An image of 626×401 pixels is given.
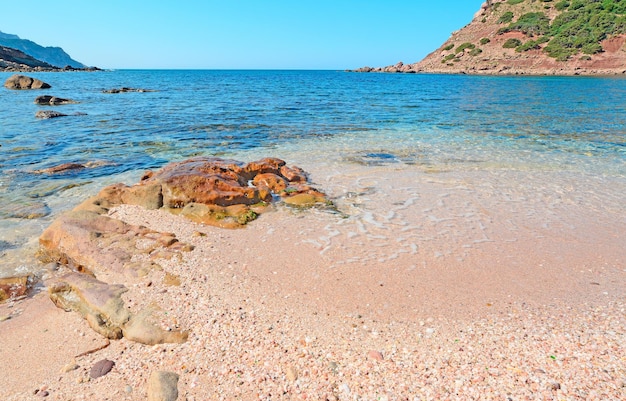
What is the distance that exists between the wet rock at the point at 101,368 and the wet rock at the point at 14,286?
6.87 ft

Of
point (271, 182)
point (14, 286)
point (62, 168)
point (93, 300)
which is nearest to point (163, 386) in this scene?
point (93, 300)

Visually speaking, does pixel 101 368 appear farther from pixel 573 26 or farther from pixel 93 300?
pixel 573 26

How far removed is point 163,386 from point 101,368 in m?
0.76

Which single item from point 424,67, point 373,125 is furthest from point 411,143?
point 424,67

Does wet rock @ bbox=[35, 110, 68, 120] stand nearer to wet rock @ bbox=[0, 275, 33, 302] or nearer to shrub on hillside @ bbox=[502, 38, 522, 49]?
wet rock @ bbox=[0, 275, 33, 302]

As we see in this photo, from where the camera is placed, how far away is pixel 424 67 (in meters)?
110

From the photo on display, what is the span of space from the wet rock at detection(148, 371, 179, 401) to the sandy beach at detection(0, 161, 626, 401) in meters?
0.08

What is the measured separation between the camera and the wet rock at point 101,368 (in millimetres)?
3485

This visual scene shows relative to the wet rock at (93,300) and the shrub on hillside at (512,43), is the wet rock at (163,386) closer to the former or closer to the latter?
the wet rock at (93,300)

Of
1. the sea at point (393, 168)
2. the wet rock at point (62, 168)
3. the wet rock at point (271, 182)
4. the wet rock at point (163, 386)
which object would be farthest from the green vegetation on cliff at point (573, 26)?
the wet rock at point (163, 386)

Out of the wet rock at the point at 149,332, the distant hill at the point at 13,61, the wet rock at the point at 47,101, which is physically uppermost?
the distant hill at the point at 13,61

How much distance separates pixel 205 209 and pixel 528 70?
8994cm

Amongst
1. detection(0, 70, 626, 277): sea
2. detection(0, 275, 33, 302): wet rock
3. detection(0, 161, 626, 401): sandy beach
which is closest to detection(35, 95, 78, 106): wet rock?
detection(0, 70, 626, 277): sea

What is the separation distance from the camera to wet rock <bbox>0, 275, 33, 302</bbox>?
15.6 feet
